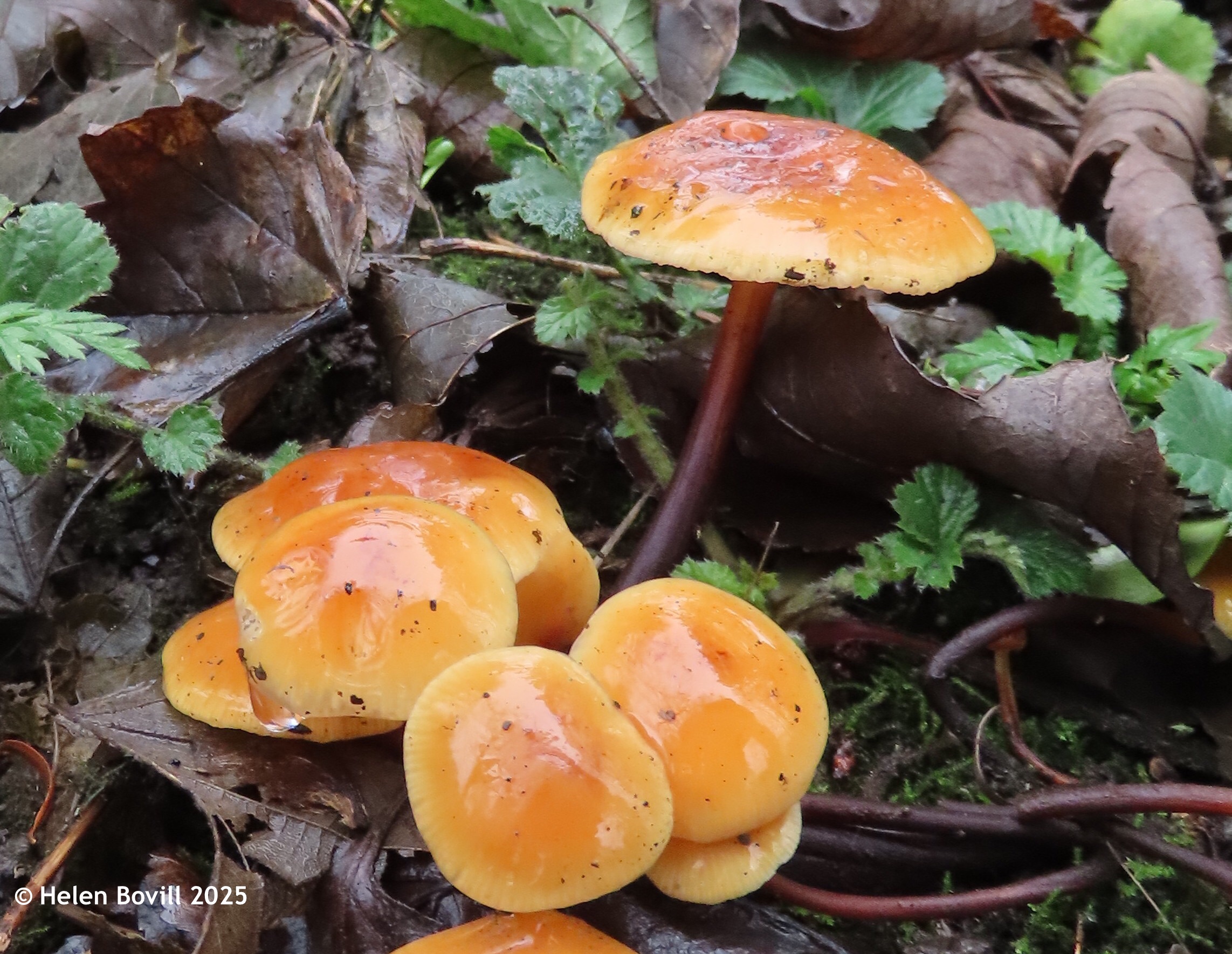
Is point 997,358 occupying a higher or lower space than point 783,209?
lower

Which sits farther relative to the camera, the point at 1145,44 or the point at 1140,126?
the point at 1145,44

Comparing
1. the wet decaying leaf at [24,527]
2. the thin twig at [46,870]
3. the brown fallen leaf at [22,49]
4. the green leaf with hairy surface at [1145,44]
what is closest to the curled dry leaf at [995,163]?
the green leaf with hairy surface at [1145,44]

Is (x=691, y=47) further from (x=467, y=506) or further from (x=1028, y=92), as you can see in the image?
(x=467, y=506)

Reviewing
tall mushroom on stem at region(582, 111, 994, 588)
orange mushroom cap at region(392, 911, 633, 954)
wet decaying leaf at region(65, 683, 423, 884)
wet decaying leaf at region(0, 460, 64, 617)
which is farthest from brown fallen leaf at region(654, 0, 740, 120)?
orange mushroom cap at region(392, 911, 633, 954)

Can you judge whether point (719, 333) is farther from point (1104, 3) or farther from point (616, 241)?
point (1104, 3)

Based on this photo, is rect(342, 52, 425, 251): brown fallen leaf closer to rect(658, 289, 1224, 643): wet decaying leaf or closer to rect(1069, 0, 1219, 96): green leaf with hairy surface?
rect(658, 289, 1224, 643): wet decaying leaf

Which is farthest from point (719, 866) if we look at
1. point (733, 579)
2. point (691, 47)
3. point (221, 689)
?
point (691, 47)
